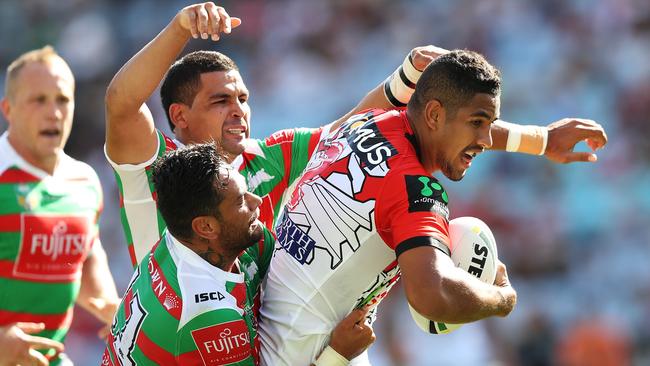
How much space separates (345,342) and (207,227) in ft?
2.64

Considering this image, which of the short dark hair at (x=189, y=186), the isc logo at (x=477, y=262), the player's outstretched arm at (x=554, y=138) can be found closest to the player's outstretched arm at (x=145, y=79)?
the short dark hair at (x=189, y=186)

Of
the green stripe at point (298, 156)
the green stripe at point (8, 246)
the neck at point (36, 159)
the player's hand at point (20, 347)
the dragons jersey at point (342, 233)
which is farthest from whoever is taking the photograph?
the neck at point (36, 159)

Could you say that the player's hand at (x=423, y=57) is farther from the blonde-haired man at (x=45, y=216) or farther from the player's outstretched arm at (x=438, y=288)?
the blonde-haired man at (x=45, y=216)

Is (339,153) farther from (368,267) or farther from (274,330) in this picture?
(274,330)

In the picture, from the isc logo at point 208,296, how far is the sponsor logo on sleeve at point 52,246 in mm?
2162

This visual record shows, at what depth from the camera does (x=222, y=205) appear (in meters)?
4.77

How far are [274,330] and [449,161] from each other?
1.13 meters

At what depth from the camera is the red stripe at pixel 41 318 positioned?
6.42 meters

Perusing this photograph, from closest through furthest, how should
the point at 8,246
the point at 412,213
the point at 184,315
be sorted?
the point at 412,213 < the point at 184,315 < the point at 8,246

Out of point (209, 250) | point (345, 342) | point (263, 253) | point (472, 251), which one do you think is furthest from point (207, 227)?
point (472, 251)

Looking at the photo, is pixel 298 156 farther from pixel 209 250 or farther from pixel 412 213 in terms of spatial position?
pixel 412 213

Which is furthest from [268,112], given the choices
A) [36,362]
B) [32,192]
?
[36,362]

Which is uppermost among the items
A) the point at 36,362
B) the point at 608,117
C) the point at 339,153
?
the point at 608,117

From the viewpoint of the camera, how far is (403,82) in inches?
234
